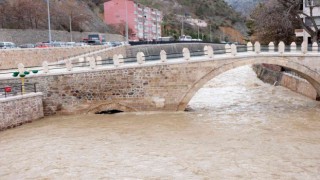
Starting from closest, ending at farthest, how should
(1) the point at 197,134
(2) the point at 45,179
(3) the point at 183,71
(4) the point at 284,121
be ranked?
(2) the point at 45,179 < (1) the point at 197,134 < (4) the point at 284,121 < (3) the point at 183,71

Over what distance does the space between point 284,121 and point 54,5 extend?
1957 inches

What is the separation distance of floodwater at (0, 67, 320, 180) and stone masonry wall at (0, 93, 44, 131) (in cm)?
49

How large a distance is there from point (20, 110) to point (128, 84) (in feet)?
19.7

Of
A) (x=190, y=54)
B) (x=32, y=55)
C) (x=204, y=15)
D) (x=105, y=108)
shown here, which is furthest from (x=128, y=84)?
(x=204, y=15)

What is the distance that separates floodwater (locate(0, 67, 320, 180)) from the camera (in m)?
13.3

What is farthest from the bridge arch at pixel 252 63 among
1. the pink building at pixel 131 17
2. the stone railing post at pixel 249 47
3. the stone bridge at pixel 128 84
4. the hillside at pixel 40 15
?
the pink building at pixel 131 17

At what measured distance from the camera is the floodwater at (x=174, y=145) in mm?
13305

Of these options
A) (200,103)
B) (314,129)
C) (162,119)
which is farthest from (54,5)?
(314,129)

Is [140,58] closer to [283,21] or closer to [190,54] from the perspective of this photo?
[190,54]

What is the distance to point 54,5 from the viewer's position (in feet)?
205

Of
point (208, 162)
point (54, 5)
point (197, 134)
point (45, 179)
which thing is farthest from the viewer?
point (54, 5)

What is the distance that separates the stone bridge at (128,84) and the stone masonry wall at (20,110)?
2.85 ft

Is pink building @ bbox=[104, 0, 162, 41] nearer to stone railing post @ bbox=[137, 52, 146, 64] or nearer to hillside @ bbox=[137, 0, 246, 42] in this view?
hillside @ bbox=[137, 0, 246, 42]

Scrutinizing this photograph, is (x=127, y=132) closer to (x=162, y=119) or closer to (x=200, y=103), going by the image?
(x=162, y=119)
